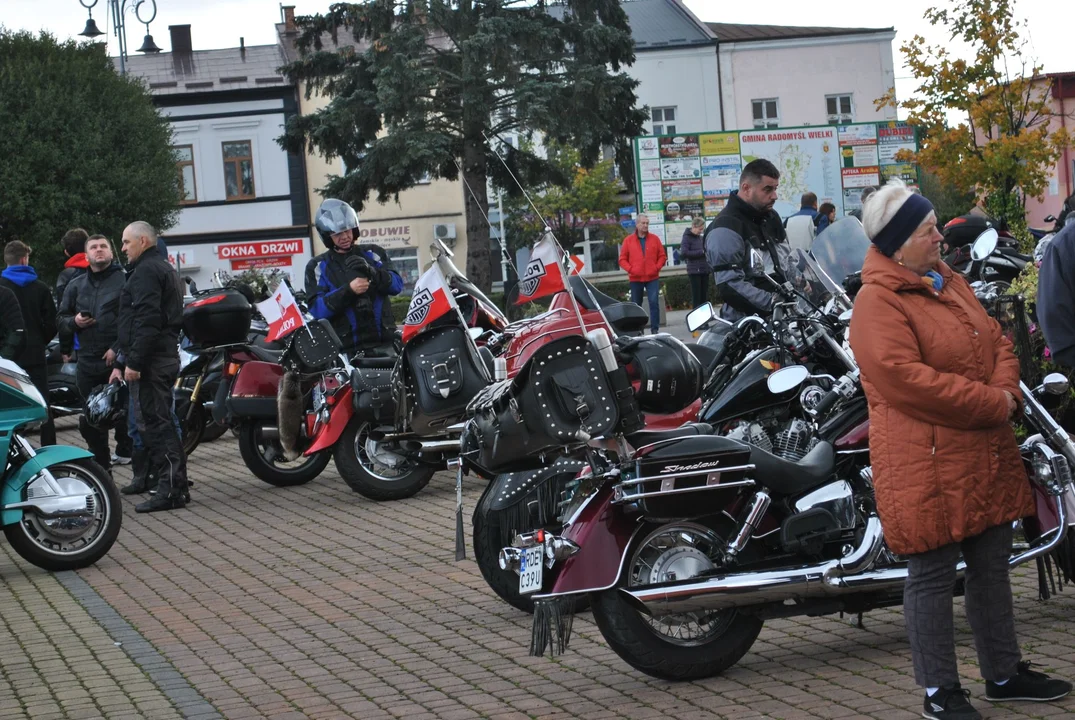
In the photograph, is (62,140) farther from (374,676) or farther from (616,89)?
(374,676)

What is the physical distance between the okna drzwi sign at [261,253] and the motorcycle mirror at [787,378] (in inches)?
1835

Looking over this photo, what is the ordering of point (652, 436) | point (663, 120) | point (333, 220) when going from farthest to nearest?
point (663, 120) → point (333, 220) → point (652, 436)

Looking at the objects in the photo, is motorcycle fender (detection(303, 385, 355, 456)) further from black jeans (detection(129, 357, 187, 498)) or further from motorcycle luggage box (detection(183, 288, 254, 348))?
motorcycle luggage box (detection(183, 288, 254, 348))

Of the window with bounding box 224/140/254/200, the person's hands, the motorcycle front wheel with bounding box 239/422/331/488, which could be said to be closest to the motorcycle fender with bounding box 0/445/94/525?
the motorcycle front wheel with bounding box 239/422/331/488

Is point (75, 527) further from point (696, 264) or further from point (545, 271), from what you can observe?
point (696, 264)

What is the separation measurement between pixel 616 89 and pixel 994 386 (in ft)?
108

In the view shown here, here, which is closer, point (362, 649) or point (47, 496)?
point (362, 649)

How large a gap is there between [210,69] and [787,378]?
5212 cm

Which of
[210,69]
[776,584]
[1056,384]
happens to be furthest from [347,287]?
[210,69]

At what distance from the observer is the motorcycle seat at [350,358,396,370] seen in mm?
10430

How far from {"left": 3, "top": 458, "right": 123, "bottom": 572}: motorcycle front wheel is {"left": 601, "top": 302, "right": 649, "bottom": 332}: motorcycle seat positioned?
3420mm

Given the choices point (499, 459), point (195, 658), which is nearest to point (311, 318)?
point (195, 658)

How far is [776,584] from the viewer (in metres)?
5.18

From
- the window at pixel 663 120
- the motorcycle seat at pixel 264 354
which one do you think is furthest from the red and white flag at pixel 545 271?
the window at pixel 663 120
